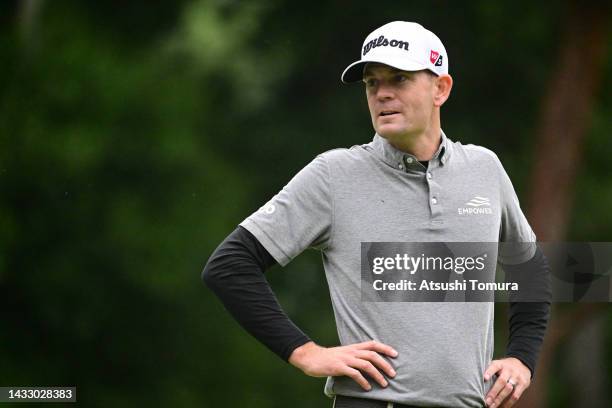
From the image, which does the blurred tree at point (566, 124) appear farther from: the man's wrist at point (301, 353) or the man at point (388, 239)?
the man's wrist at point (301, 353)

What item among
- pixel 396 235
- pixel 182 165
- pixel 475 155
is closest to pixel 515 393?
pixel 396 235

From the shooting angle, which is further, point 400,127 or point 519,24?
point 519,24

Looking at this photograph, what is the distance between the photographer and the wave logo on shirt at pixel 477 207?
3.61 meters

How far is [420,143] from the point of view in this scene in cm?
375

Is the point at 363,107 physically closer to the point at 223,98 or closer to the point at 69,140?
the point at 223,98

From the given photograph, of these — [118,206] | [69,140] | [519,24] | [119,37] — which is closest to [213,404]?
[118,206]

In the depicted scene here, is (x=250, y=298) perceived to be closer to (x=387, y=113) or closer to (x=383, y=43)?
(x=387, y=113)

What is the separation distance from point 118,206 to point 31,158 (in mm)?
1152

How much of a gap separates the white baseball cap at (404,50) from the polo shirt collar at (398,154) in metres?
0.24

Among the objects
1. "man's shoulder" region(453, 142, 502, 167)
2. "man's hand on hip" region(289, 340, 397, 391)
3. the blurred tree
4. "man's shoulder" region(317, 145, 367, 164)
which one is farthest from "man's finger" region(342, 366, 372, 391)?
the blurred tree

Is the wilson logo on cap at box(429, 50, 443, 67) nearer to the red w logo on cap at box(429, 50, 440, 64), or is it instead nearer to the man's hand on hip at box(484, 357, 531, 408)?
the red w logo on cap at box(429, 50, 440, 64)

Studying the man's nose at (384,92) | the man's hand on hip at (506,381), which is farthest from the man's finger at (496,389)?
the man's nose at (384,92)

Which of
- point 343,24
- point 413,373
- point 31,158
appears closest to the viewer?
point 413,373

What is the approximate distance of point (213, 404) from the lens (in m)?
13.3
